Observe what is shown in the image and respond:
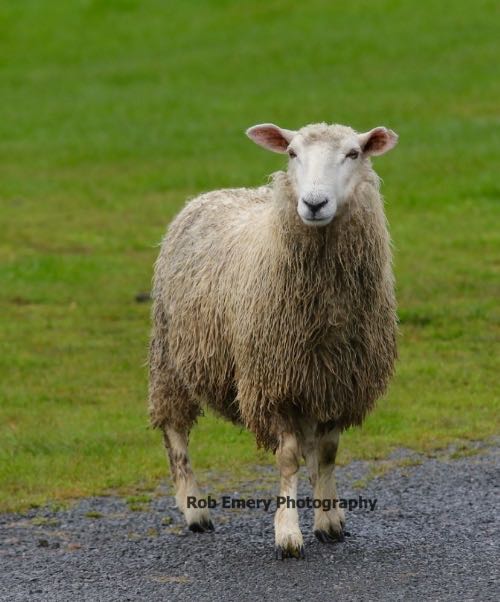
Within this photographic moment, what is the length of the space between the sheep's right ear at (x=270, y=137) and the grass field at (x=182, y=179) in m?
2.39

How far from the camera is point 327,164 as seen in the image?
21.7 ft

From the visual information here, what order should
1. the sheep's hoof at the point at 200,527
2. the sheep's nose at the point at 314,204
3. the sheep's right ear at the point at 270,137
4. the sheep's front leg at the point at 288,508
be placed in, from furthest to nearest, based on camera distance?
the sheep's hoof at the point at 200,527 → the sheep's right ear at the point at 270,137 → the sheep's front leg at the point at 288,508 → the sheep's nose at the point at 314,204

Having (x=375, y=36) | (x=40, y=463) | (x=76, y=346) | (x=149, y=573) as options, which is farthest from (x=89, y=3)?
(x=149, y=573)

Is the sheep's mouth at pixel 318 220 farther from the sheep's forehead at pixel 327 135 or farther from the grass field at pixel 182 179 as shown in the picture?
the grass field at pixel 182 179

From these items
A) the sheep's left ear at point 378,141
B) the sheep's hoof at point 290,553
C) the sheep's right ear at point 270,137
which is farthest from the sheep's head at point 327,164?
the sheep's hoof at point 290,553

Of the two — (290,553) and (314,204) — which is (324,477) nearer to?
(290,553)

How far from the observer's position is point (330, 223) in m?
6.77

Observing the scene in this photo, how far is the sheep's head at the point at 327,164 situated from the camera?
645cm

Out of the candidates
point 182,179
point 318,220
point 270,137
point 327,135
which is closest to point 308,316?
point 318,220

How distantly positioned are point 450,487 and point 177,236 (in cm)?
215

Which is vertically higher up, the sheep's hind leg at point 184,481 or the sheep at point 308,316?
the sheep at point 308,316

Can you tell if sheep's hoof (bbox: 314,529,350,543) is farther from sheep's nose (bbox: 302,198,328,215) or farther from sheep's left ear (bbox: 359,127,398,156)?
sheep's left ear (bbox: 359,127,398,156)

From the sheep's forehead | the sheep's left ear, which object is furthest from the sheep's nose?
the sheep's left ear

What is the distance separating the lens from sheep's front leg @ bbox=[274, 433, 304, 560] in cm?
669
